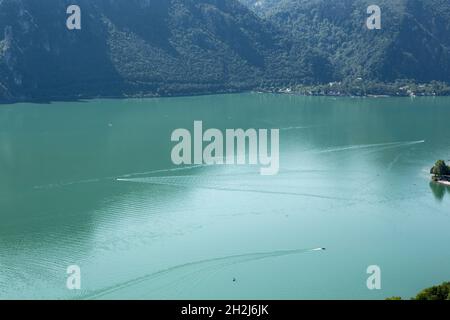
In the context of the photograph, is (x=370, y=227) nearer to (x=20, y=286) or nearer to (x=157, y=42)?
(x=20, y=286)

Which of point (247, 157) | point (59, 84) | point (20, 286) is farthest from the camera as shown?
point (59, 84)

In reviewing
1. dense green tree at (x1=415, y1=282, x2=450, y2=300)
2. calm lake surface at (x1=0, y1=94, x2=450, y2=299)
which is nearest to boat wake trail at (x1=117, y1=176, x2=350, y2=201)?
calm lake surface at (x1=0, y1=94, x2=450, y2=299)

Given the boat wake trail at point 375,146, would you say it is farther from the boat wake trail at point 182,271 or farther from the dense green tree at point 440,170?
the boat wake trail at point 182,271

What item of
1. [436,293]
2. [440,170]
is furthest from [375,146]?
[436,293]

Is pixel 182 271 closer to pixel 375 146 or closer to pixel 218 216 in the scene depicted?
pixel 218 216

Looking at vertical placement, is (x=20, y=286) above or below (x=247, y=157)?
below

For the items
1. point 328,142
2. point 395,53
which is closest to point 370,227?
point 328,142
